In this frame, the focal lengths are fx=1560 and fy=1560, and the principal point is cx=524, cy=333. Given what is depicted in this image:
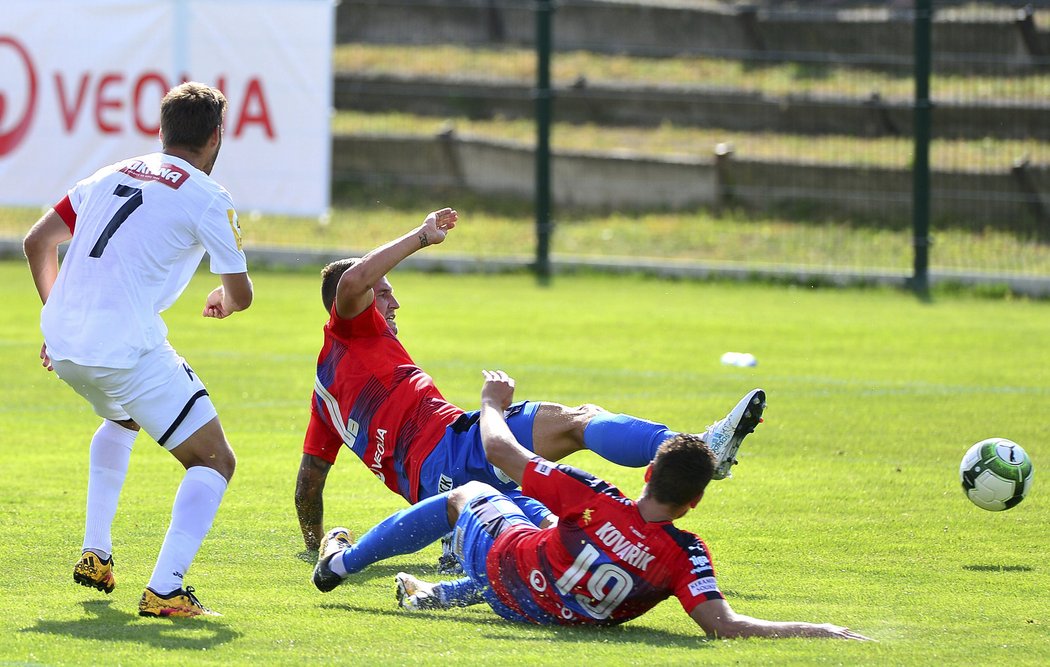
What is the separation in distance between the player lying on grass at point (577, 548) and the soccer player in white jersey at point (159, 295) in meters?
0.60

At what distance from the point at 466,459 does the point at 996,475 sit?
253cm

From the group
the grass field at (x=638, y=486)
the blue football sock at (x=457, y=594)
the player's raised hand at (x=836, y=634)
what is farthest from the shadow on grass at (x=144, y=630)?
the player's raised hand at (x=836, y=634)

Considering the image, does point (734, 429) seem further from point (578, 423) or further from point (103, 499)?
point (103, 499)

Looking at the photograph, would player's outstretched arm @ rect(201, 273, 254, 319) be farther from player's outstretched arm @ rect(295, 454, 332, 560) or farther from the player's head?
player's outstretched arm @ rect(295, 454, 332, 560)

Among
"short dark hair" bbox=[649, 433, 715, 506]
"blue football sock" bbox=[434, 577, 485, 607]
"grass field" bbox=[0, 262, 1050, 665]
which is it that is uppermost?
"short dark hair" bbox=[649, 433, 715, 506]

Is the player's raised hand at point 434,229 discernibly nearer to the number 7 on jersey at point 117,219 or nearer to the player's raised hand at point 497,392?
the player's raised hand at point 497,392

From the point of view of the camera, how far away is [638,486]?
833cm

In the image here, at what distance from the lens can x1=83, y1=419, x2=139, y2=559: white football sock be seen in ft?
19.4

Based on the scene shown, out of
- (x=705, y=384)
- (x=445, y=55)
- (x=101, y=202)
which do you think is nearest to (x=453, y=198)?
(x=445, y=55)

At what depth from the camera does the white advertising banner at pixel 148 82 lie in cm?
1889

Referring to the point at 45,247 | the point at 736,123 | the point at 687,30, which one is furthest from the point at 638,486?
the point at 687,30

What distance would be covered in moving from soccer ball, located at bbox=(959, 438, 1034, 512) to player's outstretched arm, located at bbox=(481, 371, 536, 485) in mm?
2531

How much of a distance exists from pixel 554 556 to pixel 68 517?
299 cm

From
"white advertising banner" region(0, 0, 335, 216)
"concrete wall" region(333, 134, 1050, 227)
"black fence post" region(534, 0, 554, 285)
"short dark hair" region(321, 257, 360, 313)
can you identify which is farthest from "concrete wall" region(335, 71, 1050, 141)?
"short dark hair" region(321, 257, 360, 313)
